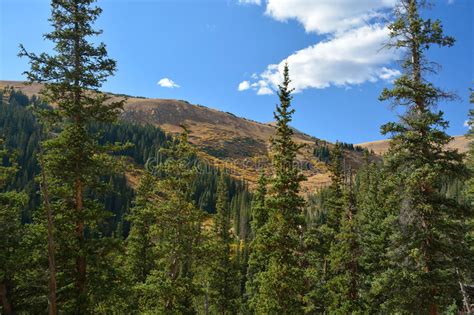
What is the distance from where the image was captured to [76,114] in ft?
51.8

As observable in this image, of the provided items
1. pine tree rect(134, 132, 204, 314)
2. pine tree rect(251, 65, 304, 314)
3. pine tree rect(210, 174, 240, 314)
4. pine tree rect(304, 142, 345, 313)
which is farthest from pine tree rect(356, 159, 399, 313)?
pine tree rect(210, 174, 240, 314)

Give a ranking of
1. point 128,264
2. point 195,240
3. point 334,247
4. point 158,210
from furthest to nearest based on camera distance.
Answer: point 128,264 → point 334,247 → point 195,240 → point 158,210

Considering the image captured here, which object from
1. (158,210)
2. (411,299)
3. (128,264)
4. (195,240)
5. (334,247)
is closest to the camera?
(411,299)

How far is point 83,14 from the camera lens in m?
16.1

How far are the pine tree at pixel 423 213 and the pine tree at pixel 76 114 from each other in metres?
13.1

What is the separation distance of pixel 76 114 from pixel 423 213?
15927 millimetres

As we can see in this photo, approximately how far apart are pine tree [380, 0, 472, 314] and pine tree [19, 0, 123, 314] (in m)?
13.1

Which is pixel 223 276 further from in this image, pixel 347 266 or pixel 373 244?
pixel 373 244

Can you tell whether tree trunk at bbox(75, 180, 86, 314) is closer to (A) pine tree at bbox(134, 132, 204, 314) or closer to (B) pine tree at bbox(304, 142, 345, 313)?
(A) pine tree at bbox(134, 132, 204, 314)

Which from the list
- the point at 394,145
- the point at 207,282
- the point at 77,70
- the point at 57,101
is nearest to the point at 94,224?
the point at 57,101

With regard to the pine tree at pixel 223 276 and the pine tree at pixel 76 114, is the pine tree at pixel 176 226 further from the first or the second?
the pine tree at pixel 223 276

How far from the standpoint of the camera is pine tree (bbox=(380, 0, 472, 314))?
14391mm

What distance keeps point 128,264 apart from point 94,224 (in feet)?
54.2

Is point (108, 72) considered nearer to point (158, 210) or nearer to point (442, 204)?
point (158, 210)
